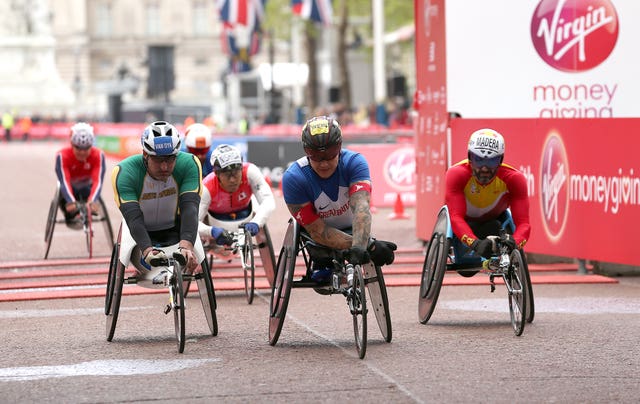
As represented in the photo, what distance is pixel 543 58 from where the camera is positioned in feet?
57.5

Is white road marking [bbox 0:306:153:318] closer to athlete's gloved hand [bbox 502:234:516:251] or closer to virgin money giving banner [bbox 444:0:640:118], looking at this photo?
athlete's gloved hand [bbox 502:234:516:251]

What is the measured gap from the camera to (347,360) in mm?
10320

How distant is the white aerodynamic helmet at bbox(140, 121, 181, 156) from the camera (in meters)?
10.9

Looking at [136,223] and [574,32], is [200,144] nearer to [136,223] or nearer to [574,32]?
[574,32]

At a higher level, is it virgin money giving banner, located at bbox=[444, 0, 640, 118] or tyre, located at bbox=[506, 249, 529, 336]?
virgin money giving banner, located at bbox=[444, 0, 640, 118]

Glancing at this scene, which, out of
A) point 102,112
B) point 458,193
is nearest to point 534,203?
point 458,193

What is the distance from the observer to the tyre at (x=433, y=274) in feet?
39.6

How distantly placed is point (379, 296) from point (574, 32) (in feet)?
23.0

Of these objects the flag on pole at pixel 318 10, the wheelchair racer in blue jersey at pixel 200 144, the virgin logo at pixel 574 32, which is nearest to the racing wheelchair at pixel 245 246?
the wheelchair racer in blue jersey at pixel 200 144

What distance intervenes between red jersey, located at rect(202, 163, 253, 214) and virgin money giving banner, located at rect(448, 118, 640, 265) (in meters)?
3.66

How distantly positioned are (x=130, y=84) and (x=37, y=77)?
45.1ft

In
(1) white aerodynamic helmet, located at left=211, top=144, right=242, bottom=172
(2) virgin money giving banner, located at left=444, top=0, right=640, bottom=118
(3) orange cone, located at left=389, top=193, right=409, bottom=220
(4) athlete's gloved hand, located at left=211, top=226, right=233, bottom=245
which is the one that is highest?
(2) virgin money giving banner, located at left=444, top=0, right=640, bottom=118

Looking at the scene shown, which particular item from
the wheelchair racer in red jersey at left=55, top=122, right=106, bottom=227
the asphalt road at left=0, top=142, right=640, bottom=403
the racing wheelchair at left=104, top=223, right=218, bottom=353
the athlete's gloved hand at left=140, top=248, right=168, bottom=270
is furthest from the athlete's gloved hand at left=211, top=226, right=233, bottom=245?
the wheelchair racer in red jersey at left=55, top=122, right=106, bottom=227

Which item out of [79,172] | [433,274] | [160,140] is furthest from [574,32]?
[160,140]
